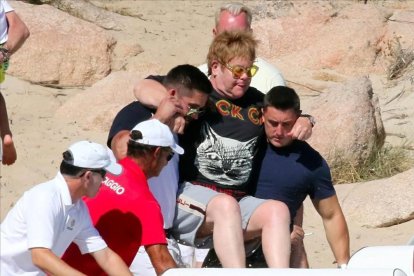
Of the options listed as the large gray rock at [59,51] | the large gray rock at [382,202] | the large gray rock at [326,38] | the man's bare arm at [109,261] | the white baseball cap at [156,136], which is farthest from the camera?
the large gray rock at [326,38]

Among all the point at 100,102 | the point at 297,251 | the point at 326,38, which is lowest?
the point at 100,102

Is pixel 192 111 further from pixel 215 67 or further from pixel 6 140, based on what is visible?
pixel 6 140

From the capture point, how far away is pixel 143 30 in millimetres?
13211

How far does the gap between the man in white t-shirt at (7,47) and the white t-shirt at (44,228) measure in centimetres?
80

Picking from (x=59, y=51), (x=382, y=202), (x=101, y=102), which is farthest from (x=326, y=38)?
(x=382, y=202)

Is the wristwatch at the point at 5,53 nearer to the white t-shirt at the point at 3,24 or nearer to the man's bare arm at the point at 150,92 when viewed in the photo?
the white t-shirt at the point at 3,24

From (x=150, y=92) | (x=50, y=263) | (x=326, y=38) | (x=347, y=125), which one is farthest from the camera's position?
(x=326, y=38)

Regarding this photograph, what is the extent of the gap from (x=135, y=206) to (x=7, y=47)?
138 centimetres

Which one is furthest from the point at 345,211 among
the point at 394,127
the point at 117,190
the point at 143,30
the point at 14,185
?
the point at 143,30

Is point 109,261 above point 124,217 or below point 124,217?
below

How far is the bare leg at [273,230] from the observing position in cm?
577

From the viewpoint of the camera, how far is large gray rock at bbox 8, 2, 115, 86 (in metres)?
→ 11.3

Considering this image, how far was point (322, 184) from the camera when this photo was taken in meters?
6.23

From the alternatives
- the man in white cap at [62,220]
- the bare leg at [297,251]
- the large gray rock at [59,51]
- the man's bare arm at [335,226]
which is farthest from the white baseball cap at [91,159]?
the large gray rock at [59,51]
